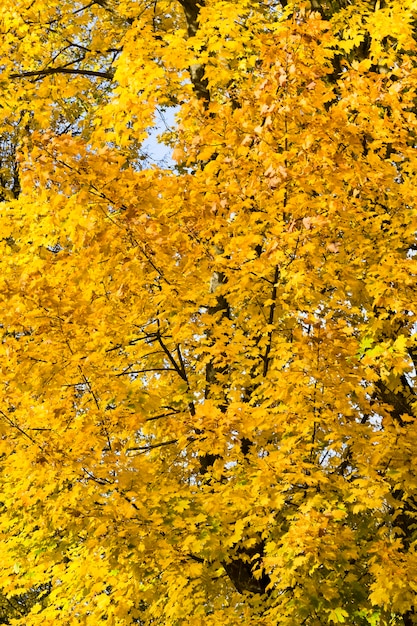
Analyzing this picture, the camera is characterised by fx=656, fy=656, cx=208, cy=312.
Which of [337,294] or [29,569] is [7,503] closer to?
[29,569]

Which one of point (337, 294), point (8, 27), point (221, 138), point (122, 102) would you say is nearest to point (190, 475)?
point (337, 294)

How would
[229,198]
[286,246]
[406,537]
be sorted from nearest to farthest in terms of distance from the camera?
[286,246], [229,198], [406,537]

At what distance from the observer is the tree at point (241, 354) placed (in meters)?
4.66

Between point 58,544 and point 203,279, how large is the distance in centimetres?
344

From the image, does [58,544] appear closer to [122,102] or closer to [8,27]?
[122,102]

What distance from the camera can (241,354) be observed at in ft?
20.2

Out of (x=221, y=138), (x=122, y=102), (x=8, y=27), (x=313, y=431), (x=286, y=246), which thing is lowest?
(x=313, y=431)

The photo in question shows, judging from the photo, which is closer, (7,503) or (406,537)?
(406,537)

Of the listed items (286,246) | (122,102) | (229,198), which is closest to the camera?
(286,246)

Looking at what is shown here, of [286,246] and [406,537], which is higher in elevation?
[286,246]

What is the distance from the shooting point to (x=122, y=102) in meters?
6.54

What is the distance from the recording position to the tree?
4.66m

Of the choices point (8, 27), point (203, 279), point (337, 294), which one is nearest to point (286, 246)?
point (337, 294)

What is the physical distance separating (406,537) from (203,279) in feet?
9.71
